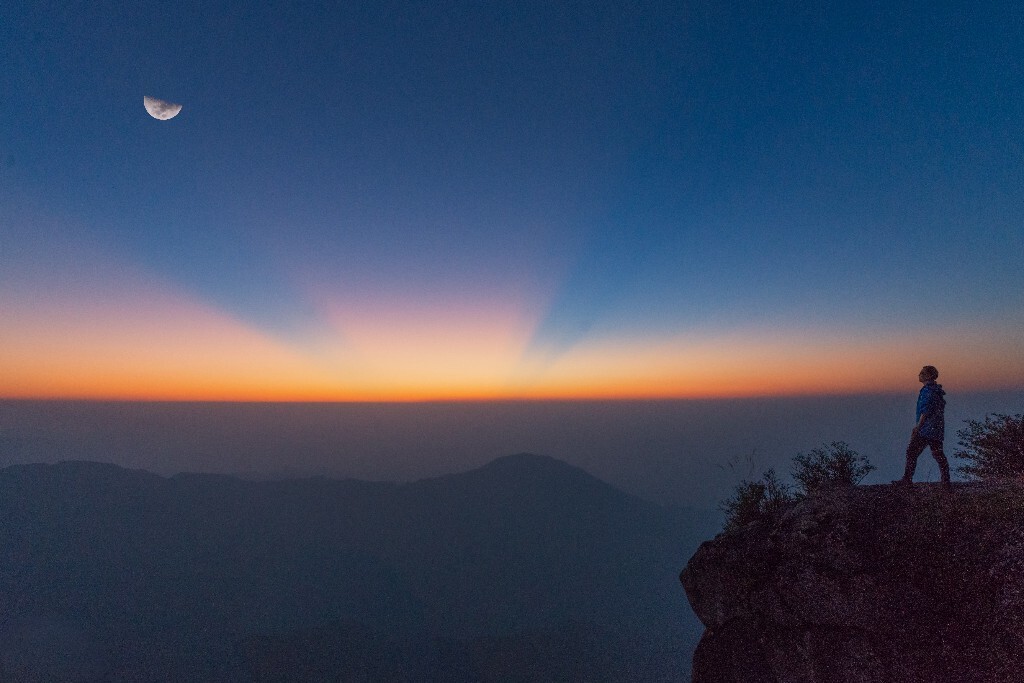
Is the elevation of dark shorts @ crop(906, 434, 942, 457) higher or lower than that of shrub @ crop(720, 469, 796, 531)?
higher

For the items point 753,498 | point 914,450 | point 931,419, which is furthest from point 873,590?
point 753,498

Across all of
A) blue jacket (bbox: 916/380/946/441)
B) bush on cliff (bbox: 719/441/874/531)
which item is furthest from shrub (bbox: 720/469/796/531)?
blue jacket (bbox: 916/380/946/441)

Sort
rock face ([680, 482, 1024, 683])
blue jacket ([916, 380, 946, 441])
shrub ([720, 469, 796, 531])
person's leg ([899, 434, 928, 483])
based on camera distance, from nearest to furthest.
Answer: rock face ([680, 482, 1024, 683]), blue jacket ([916, 380, 946, 441]), person's leg ([899, 434, 928, 483]), shrub ([720, 469, 796, 531])

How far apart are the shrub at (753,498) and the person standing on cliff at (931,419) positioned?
34.1ft

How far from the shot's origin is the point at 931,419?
12422 millimetres

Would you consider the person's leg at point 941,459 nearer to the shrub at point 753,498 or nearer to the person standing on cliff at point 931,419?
the person standing on cliff at point 931,419

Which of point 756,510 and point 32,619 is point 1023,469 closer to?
point 756,510

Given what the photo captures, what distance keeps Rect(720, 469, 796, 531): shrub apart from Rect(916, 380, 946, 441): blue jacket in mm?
11014

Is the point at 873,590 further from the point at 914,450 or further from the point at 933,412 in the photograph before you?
the point at 933,412

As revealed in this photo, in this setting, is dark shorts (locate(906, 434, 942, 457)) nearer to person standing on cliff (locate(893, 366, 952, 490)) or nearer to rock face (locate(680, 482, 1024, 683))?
person standing on cliff (locate(893, 366, 952, 490))

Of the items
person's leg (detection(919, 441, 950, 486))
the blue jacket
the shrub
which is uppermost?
the blue jacket

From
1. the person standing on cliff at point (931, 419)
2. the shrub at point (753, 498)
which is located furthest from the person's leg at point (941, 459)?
the shrub at point (753, 498)

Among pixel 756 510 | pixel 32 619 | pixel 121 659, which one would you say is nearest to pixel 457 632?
pixel 121 659

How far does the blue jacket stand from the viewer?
40.7ft
